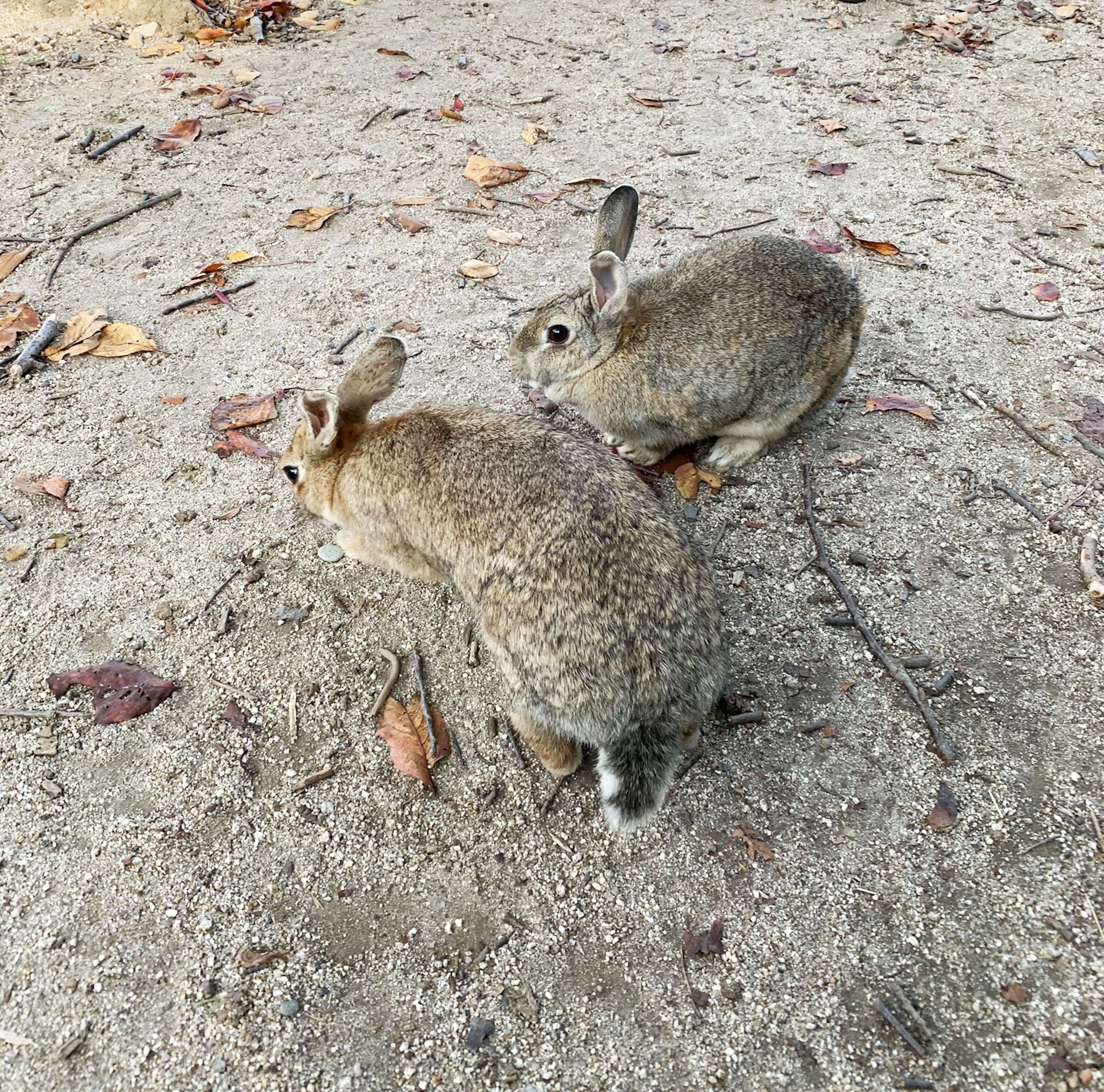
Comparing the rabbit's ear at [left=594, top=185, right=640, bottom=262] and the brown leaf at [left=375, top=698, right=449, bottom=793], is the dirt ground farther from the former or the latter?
the rabbit's ear at [left=594, top=185, right=640, bottom=262]

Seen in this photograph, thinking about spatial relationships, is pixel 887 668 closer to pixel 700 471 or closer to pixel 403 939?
pixel 700 471

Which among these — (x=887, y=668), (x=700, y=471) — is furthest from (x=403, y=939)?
(x=700, y=471)

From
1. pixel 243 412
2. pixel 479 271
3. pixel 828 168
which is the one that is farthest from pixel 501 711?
pixel 828 168

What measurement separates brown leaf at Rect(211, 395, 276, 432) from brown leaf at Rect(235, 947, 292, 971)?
2787 millimetres

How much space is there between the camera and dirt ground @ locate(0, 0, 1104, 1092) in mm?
2514

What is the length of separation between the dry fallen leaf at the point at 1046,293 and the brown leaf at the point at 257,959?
539cm

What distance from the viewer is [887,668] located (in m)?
3.37

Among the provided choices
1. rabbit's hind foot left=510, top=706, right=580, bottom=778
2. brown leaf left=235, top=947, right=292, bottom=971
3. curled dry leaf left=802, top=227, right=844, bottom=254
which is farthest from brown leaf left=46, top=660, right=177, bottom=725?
curled dry leaf left=802, top=227, right=844, bottom=254

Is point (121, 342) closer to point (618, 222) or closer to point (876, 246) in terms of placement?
point (618, 222)

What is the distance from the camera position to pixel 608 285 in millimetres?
4117

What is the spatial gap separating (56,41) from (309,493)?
24.9 feet

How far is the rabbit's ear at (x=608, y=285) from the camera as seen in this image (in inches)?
159

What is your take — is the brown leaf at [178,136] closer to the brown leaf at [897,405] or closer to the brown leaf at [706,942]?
the brown leaf at [897,405]

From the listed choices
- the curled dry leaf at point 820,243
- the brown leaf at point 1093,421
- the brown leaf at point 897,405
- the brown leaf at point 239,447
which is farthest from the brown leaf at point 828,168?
the brown leaf at point 239,447
